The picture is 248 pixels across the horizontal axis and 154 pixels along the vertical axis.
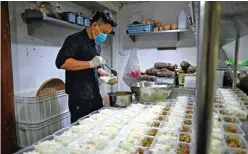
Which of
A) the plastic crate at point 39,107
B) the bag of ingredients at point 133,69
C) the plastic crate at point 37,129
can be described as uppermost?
the bag of ingredients at point 133,69

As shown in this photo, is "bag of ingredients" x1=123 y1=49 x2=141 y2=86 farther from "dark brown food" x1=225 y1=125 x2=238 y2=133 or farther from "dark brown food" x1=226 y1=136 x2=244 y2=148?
"dark brown food" x1=226 y1=136 x2=244 y2=148

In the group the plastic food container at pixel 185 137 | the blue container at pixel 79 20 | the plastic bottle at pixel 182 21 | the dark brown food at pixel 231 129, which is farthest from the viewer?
the plastic bottle at pixel 182 21

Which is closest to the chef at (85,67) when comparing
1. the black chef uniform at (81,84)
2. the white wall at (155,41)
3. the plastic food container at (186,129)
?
the black chef uniform at (81,84)

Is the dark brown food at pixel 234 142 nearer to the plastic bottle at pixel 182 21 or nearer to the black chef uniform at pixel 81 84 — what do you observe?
the black chef uniform at pixel 81 84

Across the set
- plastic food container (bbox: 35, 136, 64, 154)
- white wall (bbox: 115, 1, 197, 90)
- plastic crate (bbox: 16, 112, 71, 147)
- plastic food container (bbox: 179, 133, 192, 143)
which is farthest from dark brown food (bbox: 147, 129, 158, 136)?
white wall (bbox: 115, 1, 197, 90)

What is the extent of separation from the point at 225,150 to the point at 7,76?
2.09 meters

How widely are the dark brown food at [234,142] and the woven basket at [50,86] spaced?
2.10m

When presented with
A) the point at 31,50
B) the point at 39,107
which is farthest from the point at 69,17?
the point at 39,107

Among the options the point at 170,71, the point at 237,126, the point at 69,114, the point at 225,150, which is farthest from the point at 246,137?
the point at 170,71

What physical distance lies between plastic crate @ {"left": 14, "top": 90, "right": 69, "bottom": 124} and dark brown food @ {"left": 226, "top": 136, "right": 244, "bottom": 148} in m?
1.56

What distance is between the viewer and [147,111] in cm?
135

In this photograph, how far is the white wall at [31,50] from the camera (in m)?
2.06

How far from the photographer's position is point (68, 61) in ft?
5.97

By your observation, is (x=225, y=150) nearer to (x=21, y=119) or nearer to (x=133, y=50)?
(x=21, y=119)
